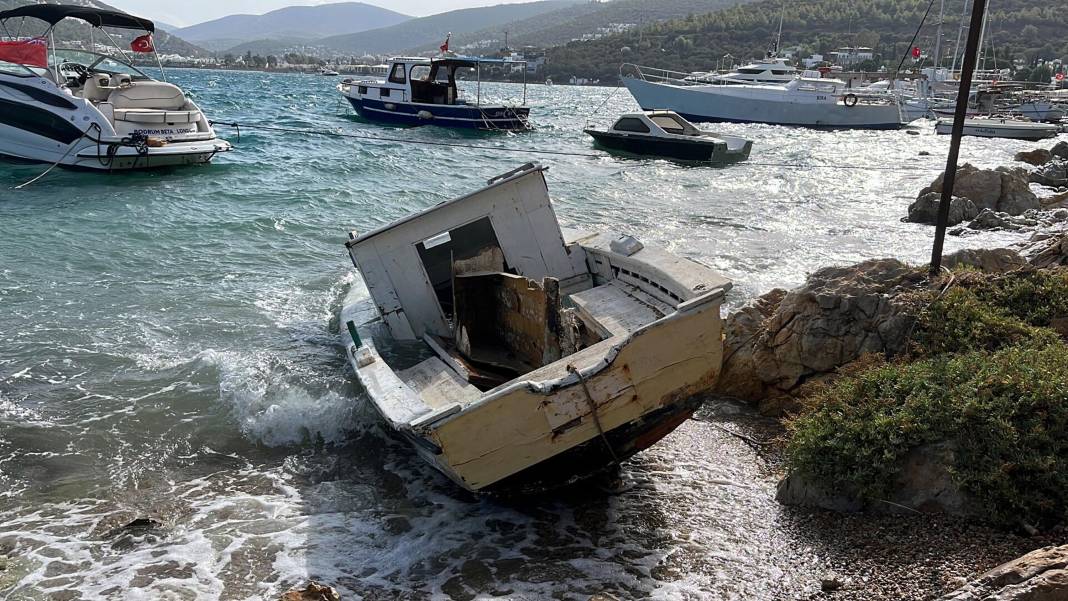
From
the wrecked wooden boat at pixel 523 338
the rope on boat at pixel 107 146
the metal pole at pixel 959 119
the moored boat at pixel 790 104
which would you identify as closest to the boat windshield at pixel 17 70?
the rope on boat at pixel 107 146

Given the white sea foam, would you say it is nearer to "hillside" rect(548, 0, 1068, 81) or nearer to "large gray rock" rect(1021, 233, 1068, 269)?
"large gray rock" rect(1021, 233, 1068, 269)

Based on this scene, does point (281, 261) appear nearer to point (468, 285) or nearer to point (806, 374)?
point (468, 285)

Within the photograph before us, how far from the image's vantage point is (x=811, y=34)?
12481cm

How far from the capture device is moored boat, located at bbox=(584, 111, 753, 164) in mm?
28031

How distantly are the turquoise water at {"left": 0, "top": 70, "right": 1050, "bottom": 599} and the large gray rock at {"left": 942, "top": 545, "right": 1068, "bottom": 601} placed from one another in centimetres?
101

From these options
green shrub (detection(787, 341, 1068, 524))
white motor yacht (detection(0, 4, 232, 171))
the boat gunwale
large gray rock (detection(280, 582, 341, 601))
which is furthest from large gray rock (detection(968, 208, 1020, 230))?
white motor yacht (detection(0, 4, 232, 171))

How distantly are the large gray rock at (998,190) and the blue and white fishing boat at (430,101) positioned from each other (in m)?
22.3

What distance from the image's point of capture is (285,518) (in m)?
6.11

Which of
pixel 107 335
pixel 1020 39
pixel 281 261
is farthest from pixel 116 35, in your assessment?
pixel 1020 39

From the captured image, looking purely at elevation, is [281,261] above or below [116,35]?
below

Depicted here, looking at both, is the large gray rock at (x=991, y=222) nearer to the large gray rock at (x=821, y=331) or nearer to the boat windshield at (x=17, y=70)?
the large gray rock at (x=821, y=331)

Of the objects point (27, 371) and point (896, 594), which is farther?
point (27, 371)

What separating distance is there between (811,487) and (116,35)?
25699 mm

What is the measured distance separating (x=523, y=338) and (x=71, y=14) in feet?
58.4
